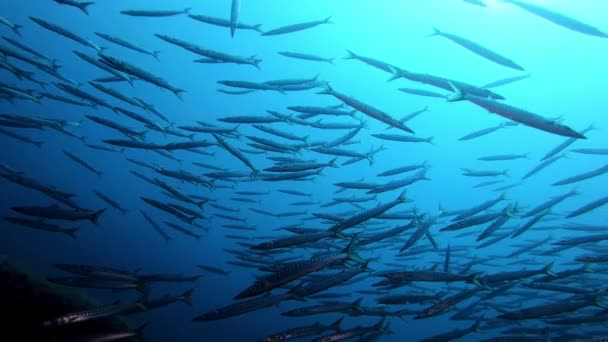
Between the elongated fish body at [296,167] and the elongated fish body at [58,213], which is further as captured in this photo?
the elongated fish body at [296,167]

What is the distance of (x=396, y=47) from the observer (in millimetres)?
22016

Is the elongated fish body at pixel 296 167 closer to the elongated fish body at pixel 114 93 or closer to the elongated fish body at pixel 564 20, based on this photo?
the elongated fish body at pixel 114 93

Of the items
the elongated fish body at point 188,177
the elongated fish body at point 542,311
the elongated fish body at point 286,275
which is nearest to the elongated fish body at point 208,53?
the elongated fish body at point 188,177

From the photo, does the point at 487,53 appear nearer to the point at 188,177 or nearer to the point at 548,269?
the point at 548,269

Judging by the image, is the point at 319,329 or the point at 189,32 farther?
the point at 189,32

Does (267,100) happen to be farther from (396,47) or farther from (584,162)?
(584,162)

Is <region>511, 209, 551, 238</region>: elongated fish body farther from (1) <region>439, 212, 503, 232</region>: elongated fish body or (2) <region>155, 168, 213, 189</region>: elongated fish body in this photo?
(2) <region>155, 168, 213, 189</region>: elongated fish body

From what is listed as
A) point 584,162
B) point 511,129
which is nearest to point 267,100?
point 511,129

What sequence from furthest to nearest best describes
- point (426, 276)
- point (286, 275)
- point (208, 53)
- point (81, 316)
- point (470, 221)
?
1. point (208, 53)
2. point (470, 221)
3. point (426, 276)
4. point (81, 316)
5. point (286, 275)

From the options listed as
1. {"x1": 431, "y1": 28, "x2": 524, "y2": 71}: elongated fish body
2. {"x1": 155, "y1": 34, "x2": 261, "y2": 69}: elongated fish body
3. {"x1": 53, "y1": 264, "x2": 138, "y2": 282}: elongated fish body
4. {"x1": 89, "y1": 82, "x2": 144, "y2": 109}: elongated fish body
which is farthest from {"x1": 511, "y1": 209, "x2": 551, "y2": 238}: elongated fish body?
{"x1": 89, "y1": 82, "x2": 144, "y2": 109}: elongated fish body

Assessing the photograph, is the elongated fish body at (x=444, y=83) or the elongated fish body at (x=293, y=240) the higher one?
the elongated fish body at (x=444, y=83)

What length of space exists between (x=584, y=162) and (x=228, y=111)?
28.7 meters

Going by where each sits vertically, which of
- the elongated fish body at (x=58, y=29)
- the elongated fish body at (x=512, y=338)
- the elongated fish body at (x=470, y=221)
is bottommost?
the elongated fish body at (x=512, y=338)

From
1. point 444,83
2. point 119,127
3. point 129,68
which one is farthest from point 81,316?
point 444,83
